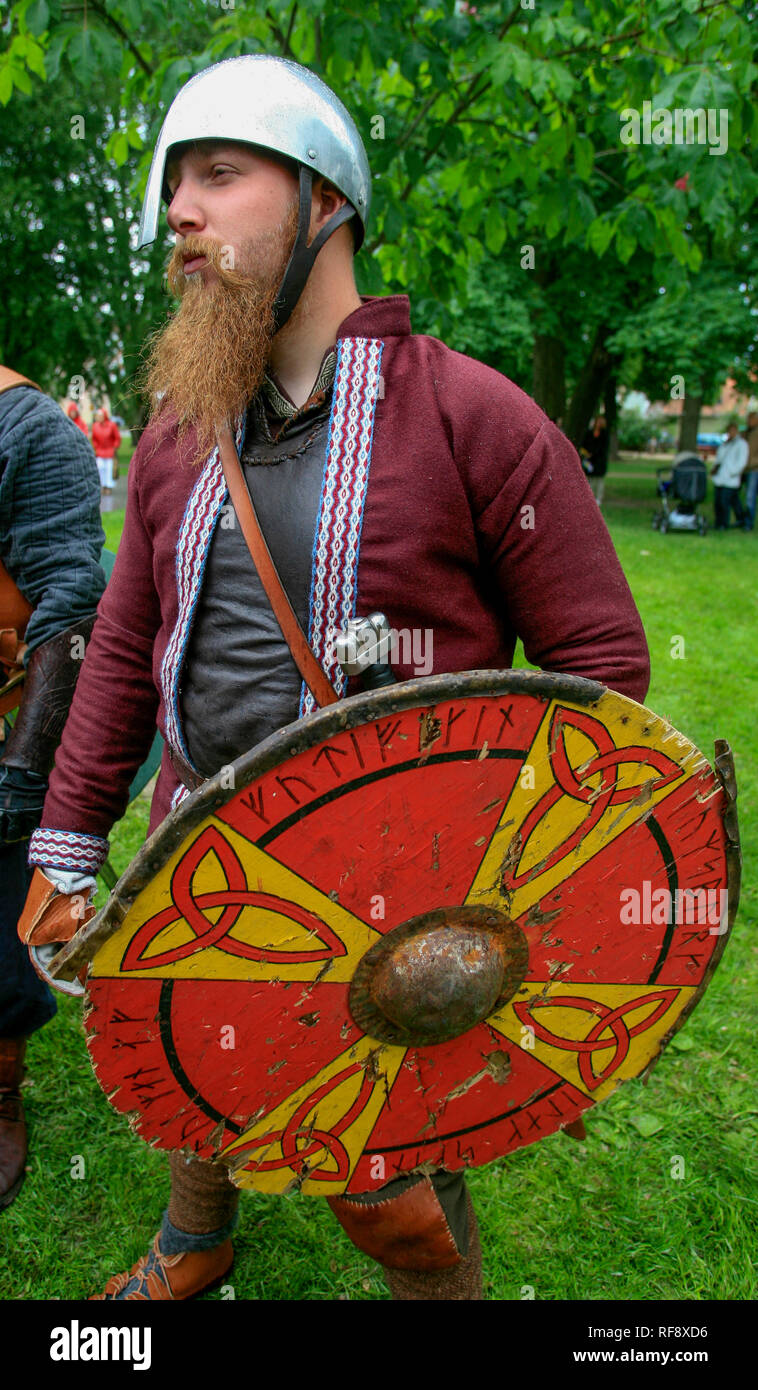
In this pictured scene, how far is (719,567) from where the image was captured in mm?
10398

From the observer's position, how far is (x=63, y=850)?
168 centimetres

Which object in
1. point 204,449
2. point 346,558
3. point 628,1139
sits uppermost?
point 204,449

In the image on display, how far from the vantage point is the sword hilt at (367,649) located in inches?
51.1

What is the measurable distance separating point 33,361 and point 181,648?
81.6 ft

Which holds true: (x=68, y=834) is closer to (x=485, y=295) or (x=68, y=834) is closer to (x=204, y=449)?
(x=204, y=449)

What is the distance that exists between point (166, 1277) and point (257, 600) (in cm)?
144

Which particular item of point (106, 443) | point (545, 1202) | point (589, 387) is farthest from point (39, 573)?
point (589, 387)

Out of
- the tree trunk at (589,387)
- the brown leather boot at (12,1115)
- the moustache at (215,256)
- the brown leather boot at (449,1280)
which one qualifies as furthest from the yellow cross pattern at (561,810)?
the tree trunk at (589,387)

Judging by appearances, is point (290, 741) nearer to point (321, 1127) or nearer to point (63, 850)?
point (321, 1127)

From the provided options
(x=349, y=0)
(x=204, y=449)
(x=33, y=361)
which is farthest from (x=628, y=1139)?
(x=33, y=361)

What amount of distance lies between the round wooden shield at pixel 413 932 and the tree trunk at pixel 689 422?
613 inches

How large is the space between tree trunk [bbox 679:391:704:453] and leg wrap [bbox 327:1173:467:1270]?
15610 mm

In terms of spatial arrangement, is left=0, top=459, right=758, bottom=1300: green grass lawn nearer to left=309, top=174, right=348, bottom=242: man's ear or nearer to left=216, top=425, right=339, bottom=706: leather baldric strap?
left=216, top=425, right=339, bottom=706: leather baldric strap

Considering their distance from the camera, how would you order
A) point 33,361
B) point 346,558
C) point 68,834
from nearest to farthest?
point 346,558, point 68,834, point 33,361
